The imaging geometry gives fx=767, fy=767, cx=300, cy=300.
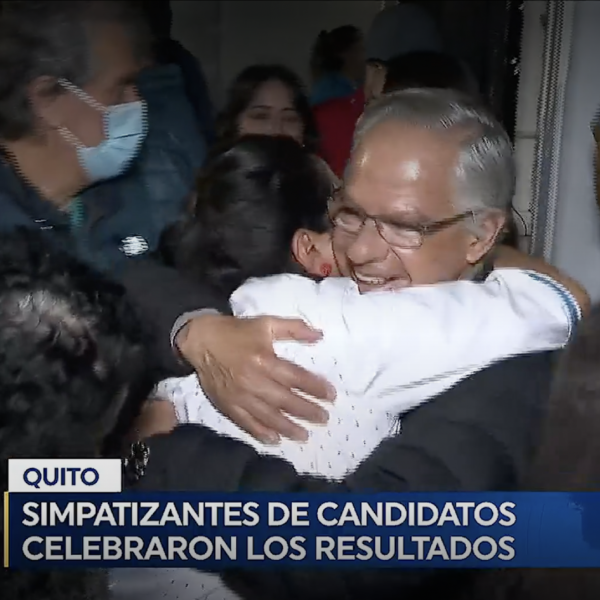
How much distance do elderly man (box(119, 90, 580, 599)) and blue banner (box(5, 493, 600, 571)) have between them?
0.05 m

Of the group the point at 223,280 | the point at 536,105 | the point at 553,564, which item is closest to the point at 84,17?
the point at 223,280

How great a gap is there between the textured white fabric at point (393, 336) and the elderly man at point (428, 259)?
0.03m

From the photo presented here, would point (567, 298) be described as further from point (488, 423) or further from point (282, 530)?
point (282, 530)

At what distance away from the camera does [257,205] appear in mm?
1282

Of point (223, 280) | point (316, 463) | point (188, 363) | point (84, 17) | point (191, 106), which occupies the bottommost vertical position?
point (316, 463)

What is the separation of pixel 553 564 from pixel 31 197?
1.11m

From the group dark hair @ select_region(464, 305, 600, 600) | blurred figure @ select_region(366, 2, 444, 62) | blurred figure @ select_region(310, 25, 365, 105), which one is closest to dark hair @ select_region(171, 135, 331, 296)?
blurred figure @ select_region(310, 25, 365, 105)

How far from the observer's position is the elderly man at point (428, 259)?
4.08 ft

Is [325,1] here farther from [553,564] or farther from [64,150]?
[553,564]

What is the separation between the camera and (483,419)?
127cm

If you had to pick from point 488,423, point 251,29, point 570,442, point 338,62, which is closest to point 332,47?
point 338,62

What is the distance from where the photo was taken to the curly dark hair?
1295mm

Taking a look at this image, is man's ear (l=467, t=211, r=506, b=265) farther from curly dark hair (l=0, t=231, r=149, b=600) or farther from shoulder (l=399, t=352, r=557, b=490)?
curly dark hair (l=0, t=231, r=149, b=600)

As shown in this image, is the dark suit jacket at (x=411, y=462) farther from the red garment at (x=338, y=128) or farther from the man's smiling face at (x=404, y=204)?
the red garment at (x=338, y=128)
